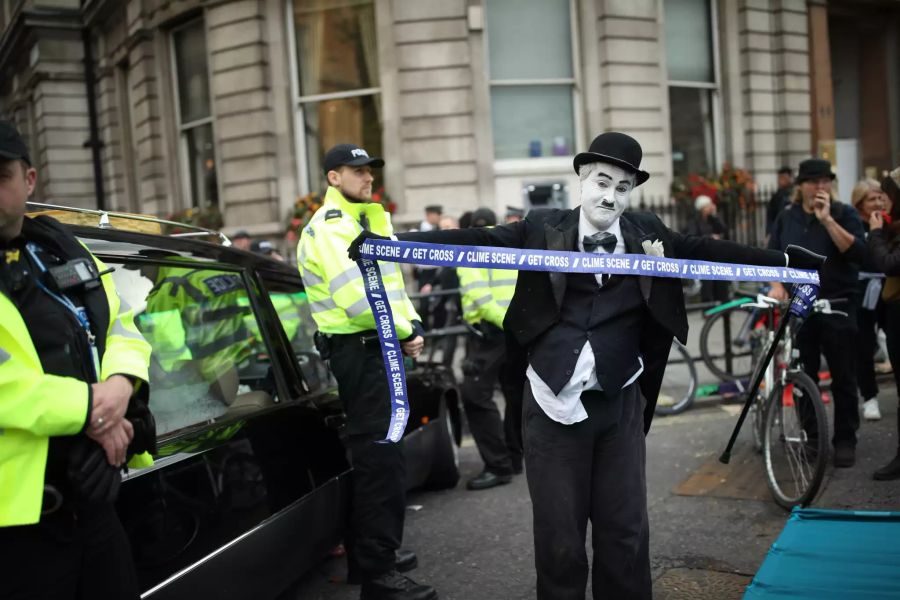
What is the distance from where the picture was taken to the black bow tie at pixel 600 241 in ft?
10.1

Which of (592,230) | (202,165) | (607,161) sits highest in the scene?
(202,165)

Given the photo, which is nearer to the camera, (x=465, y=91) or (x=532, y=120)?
(x=465, y=91)

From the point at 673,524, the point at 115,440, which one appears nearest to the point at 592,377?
the point at 115,440

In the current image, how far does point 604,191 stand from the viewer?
305cm

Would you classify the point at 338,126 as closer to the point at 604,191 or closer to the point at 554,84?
the point at 554,84

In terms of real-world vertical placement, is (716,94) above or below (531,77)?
below

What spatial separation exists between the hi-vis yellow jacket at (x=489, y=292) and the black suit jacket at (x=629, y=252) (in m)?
2.56

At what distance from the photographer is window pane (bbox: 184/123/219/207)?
54.1 feet

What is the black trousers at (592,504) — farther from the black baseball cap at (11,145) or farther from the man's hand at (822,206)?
the man's hand at (822,206)

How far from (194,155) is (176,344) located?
47.9 feet

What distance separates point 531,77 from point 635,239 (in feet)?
38.2

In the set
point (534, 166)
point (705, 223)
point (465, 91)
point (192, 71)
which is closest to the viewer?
point (705, 223)

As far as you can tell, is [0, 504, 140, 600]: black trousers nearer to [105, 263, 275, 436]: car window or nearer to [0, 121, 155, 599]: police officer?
[0, 121, 155, 599]: police officer

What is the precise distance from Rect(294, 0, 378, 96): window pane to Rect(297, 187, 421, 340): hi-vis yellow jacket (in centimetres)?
1083
